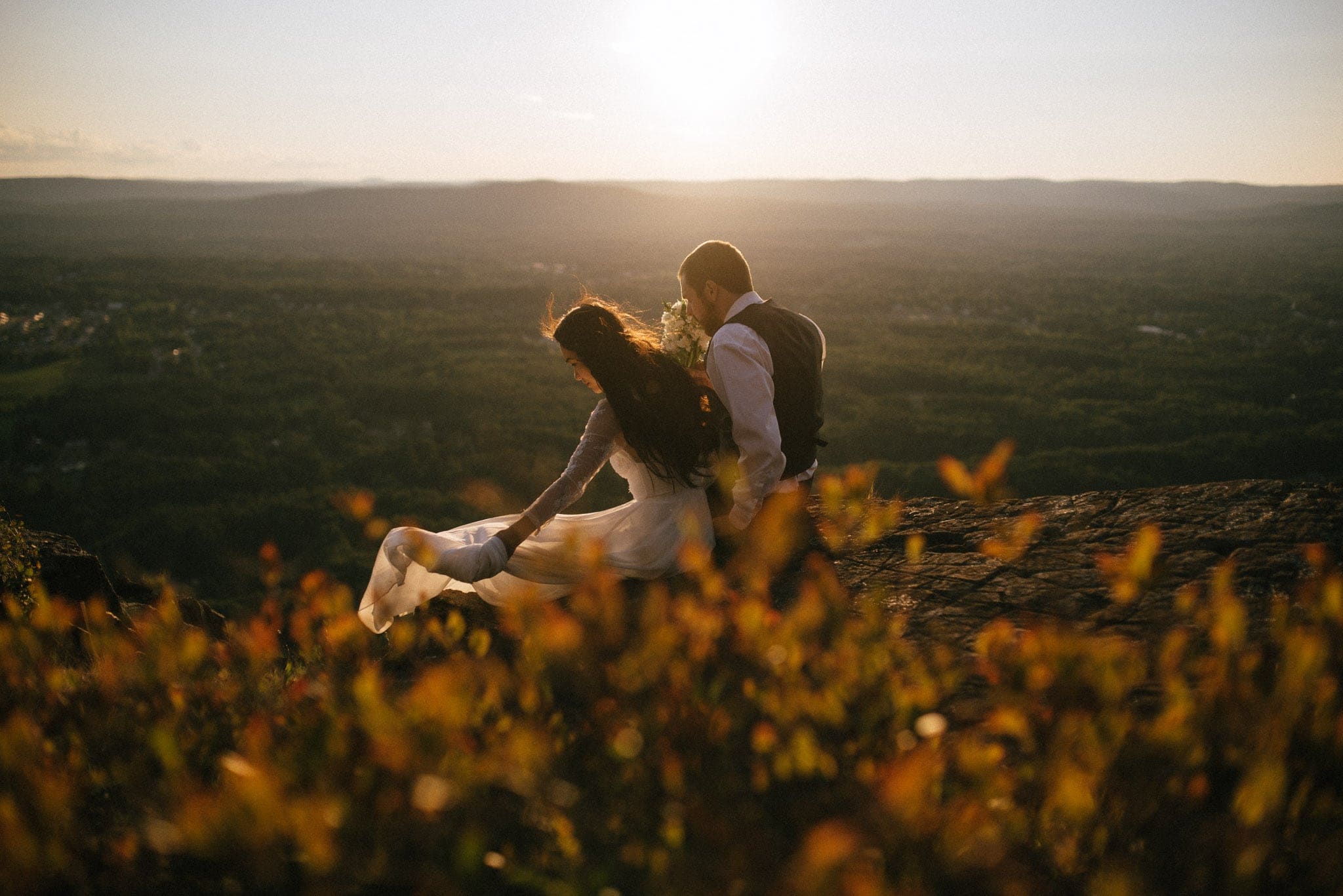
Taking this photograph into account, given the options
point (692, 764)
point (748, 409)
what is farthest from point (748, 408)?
point (692, 764)

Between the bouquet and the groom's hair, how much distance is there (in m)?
0.15

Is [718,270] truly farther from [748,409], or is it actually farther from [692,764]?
[692,764]

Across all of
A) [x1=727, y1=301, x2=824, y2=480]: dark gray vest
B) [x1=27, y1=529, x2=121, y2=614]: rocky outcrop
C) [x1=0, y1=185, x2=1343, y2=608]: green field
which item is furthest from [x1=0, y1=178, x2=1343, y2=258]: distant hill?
[x1=727, y1=301, x2=824, y2=480]: dark gray vest

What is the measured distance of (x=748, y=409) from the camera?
3658 millimetres

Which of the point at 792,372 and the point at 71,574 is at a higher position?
the point at 792,372

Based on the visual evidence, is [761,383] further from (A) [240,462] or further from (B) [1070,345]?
(B) [1070,345]

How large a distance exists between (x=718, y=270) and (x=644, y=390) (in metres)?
0.98

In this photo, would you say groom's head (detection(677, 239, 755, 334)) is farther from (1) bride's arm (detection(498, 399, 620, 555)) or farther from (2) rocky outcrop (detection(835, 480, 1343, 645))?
(2) rocky outcrop (detection(835, 480, 1343, 645))

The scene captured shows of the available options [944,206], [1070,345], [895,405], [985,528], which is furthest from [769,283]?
[944,206]

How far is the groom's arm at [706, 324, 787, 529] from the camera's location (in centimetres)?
366

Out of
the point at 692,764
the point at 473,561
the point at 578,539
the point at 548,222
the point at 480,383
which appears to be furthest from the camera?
the point at 548,222

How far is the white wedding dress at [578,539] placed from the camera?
3527mm

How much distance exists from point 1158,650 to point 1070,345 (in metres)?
41.9

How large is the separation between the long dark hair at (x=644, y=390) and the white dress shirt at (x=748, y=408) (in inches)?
5.3
